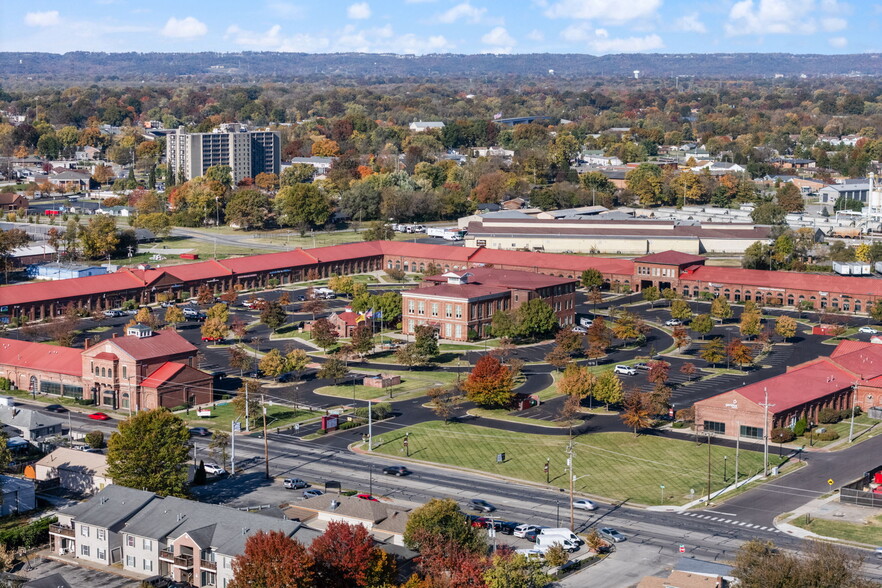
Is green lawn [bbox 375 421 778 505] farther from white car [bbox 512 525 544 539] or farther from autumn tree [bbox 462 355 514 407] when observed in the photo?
white car [bbox 512 525 544 539]

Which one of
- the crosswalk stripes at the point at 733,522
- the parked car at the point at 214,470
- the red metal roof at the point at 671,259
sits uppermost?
the red metal roof at the point at 671,259

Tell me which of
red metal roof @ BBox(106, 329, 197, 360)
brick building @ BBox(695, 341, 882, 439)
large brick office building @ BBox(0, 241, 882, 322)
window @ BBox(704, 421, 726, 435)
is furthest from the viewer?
large brick office building @ BBox(0, 241, 882, 322)

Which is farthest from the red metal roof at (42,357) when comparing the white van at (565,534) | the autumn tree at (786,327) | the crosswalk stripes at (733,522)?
the autumn tree at (786,327)

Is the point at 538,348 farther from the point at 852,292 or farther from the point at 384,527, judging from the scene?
the point at 384,527

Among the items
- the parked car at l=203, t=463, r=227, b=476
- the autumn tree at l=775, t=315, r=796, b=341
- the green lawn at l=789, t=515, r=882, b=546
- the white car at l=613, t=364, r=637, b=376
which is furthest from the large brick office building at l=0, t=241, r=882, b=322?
the green lawn at l=789, t=515, r=882, b=546

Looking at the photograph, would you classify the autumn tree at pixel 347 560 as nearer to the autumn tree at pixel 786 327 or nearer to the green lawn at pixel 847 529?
the green lawn at pixel 847 529

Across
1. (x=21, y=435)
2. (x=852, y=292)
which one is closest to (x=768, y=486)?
(x=21, y=435)
